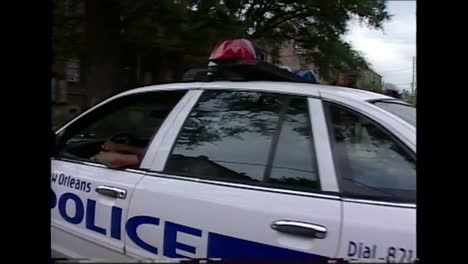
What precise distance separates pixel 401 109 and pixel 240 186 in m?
0.74

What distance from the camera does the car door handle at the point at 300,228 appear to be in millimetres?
1978

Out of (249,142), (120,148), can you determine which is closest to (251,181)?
(249,142)

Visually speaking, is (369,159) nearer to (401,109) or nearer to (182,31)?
(401,109)

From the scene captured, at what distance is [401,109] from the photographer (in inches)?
89.1

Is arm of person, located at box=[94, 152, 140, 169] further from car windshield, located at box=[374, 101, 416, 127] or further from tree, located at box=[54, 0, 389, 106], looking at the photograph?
car windshield, located at box=[374, 101, 416, 127]

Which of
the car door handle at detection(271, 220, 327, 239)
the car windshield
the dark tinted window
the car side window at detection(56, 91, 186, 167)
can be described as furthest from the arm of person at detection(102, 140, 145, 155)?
the car windshield

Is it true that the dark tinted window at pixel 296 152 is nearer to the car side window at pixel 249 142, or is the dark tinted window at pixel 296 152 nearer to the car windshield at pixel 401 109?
the car side window at pixel 249 142

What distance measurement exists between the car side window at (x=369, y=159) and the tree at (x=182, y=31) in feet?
2.28

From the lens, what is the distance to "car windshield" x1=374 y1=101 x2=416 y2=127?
214cm

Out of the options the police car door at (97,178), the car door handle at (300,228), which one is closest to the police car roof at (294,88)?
the police car door at (97,178)
